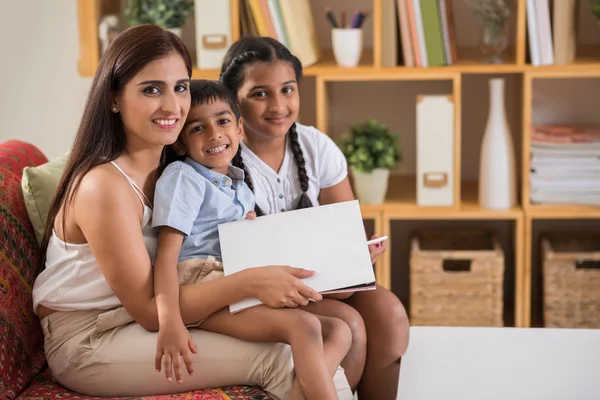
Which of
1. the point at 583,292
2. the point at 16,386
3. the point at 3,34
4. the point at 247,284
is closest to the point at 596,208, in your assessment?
the point at 583,292

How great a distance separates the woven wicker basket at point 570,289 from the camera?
2.75m

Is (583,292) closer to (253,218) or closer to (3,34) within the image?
(253,218)

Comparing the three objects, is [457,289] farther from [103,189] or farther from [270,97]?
[103,189]

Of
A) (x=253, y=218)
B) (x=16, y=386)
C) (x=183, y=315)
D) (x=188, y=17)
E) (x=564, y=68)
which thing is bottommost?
(x=16, y=386)

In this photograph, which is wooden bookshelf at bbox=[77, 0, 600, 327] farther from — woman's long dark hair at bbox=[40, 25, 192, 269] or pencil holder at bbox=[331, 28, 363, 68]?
woman's long dark hair at bbox=[40, 25, 192, 269]

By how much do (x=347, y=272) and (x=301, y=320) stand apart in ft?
0.46

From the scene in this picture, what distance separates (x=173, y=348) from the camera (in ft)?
4.96

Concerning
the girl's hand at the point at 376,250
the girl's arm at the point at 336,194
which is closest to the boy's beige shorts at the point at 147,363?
the girl's hand at the point at 376,250

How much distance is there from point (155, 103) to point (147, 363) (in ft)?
1.49

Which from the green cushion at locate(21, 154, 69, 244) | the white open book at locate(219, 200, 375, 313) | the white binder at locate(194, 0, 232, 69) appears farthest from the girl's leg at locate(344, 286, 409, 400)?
the white binder at locate(194, 0, 232, 69)

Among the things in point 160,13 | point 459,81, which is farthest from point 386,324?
point 160,13

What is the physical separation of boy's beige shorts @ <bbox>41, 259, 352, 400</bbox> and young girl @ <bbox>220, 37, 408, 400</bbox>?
0.22 metres

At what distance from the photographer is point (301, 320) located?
152 centimetres

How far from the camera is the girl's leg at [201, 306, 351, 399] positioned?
1479 mm
